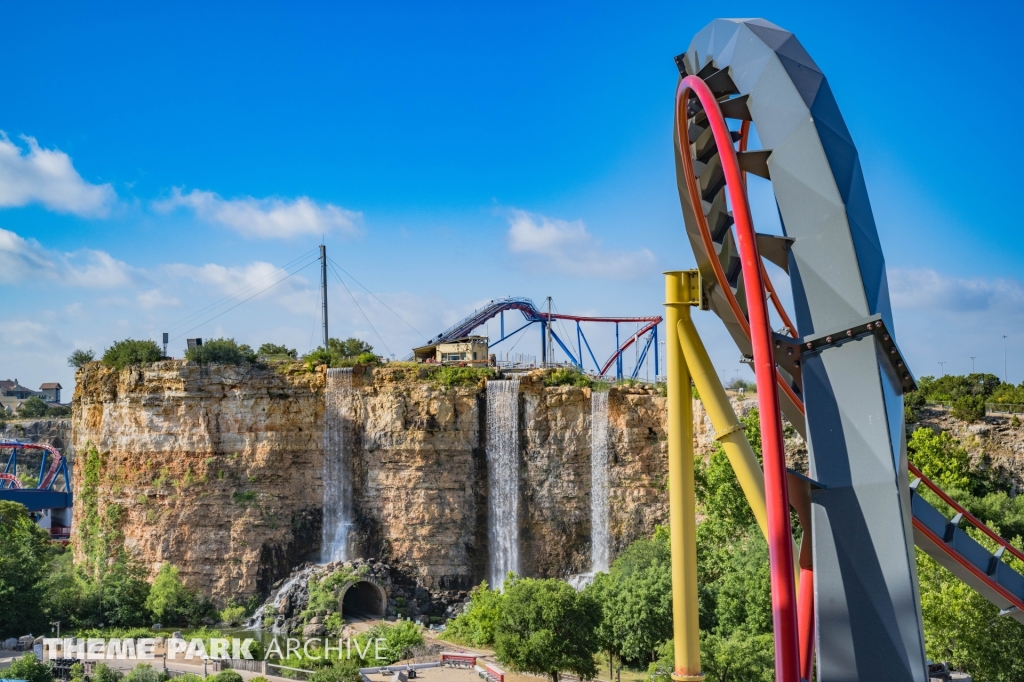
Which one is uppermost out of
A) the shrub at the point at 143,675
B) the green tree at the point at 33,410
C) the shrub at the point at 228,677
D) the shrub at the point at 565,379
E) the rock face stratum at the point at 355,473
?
the green tree at the point at 33,410

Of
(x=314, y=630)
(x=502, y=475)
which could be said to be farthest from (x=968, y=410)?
(x=314, y=630)

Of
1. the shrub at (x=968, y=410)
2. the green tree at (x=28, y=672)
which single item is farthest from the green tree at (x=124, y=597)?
the shrub at (x=968, y=410)

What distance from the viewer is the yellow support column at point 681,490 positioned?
10312 mm

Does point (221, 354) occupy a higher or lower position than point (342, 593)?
higher

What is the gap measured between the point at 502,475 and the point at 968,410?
19.2 metres

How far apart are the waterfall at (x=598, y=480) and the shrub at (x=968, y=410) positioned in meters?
13.9

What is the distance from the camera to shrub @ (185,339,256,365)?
1754 inches

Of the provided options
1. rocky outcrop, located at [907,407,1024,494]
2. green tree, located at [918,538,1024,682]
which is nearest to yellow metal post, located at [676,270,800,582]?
green tree, located at [918,538,1024,682]

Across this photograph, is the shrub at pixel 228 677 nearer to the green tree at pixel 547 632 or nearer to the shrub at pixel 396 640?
the shrub at pixel 396 640

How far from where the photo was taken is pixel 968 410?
3684cm

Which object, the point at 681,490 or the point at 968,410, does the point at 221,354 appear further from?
the point at 681,490

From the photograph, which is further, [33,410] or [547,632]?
[33,410]

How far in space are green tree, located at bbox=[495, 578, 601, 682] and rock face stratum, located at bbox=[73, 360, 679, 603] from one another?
11884 mm

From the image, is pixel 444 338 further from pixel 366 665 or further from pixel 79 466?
pixel 366 665
